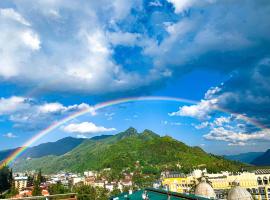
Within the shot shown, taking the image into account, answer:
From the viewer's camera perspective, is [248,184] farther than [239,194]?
Yes

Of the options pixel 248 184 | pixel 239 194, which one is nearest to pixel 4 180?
pixel 248 184

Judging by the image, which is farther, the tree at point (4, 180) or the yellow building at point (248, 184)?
the tree at point (4, 180)

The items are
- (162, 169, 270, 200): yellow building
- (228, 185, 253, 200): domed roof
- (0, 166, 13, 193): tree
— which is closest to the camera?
(228, 185, 253, 200): domed roof

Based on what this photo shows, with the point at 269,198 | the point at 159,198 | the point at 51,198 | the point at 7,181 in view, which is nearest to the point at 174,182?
the point at 269,198

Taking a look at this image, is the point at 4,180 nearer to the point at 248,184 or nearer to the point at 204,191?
the point at 248,184

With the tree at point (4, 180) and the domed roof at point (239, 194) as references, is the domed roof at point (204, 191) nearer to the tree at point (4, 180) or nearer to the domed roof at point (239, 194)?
the domed roof at point (239, 194)

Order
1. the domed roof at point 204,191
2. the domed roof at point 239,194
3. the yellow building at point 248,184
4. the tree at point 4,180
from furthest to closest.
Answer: the tree at point 4,180
the yellow building at point 248,184
the domed roof at point 204,191
the domed roof at point 239,194

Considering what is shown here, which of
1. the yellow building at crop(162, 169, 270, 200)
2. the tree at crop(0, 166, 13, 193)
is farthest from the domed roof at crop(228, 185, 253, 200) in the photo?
the tree at crop(0, 166, 13, 193)

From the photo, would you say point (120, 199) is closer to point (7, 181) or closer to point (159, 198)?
point (159, 198)

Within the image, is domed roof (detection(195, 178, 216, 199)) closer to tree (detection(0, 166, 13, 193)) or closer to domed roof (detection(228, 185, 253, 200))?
domed roof (detection(228, 185, 253, 200))

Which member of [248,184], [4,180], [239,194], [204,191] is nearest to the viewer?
[239,194]

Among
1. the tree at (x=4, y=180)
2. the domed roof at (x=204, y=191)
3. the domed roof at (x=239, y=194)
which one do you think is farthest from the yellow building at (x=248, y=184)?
the tree at (x=4, y=180)

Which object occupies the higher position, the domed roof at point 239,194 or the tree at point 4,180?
the tree at point 4,180

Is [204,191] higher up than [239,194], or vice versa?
[204,191]
